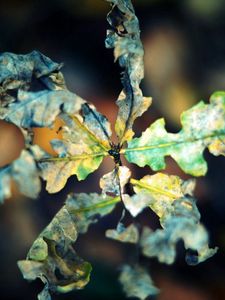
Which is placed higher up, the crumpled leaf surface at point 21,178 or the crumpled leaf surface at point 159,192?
the crumpled leaf surface at point 21,178

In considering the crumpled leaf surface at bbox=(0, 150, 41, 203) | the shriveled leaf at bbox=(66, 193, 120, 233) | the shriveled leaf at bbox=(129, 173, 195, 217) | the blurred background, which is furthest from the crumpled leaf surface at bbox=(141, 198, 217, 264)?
the blurred background

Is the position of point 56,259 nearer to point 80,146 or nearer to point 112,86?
point 80,146

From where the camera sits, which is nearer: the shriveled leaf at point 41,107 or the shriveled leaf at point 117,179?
the shriveled leaf at point 41,107

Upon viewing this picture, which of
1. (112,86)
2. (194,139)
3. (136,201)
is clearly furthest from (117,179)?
(112,86)

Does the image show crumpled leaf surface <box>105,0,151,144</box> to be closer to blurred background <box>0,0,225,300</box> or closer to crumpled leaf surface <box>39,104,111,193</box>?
crumpled leaf surface <box>39,104,111,193</box>

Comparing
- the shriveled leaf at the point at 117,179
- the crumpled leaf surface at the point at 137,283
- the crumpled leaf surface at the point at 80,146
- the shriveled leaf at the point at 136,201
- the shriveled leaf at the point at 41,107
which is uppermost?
the shriveled leaf at the point at 41,107

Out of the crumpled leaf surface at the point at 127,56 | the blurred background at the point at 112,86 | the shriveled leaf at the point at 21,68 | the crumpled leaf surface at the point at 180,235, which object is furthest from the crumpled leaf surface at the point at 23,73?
the blurred background at the point at 112,86

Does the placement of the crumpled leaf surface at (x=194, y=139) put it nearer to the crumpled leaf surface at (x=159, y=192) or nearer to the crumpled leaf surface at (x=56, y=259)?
the crumpled leaf surface at (x=159, y=192)
